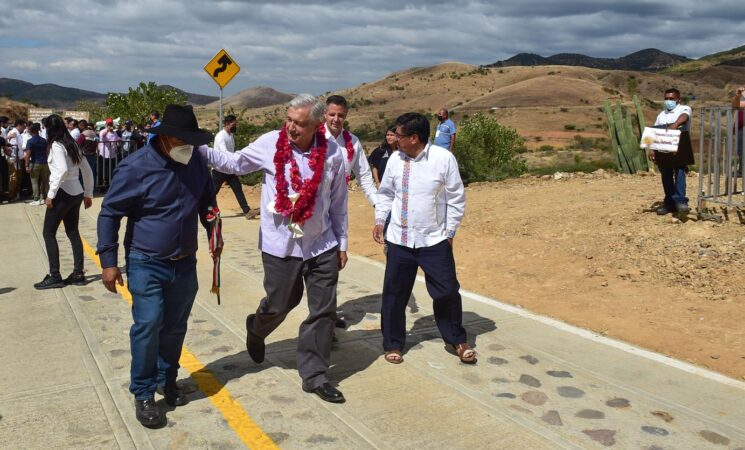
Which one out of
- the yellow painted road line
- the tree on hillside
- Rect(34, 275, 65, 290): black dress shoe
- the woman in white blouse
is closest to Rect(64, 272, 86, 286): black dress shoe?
the woman in white blouse

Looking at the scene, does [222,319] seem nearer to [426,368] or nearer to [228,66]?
[426,368]

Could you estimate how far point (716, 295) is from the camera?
7.28 metres

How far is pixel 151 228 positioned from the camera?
416cm

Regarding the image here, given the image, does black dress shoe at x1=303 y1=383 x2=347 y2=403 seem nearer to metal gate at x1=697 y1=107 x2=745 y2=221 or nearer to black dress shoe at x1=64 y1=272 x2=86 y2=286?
black dress shoe at x1=64 y1=272 x2=86 y2=286

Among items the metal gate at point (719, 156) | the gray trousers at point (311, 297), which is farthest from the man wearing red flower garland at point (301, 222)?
the metal gate at point (719, 156)

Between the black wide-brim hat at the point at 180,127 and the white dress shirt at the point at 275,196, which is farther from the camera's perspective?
the white dress shirt at the point at 275,196

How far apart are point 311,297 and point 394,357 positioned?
973 mm

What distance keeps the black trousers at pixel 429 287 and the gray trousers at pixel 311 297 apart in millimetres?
776

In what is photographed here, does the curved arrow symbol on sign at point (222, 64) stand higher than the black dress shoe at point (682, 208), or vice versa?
the curved arrow symbol on sign at point (222, 64)

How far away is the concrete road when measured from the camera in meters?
4.07

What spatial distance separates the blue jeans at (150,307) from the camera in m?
4.12

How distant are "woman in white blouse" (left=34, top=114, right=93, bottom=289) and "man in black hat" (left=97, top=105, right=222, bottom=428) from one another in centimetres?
377

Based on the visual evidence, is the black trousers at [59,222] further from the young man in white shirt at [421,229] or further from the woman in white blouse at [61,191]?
the young man in white shirt at [421,229]

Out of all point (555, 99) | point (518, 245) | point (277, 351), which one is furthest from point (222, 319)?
point (555, 99)
